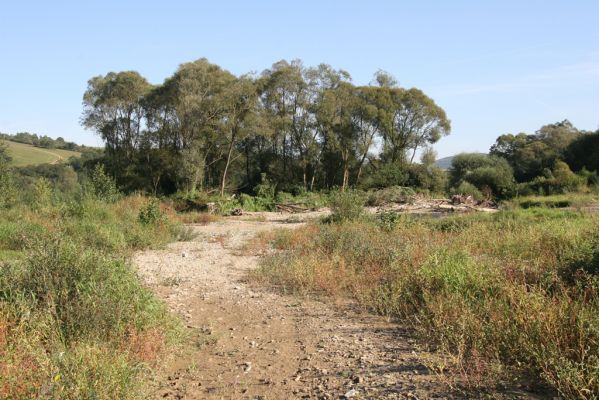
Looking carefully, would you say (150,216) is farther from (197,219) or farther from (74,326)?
(74,326)

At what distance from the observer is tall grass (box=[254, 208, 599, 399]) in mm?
3590

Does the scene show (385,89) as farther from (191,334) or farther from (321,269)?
(191,334)

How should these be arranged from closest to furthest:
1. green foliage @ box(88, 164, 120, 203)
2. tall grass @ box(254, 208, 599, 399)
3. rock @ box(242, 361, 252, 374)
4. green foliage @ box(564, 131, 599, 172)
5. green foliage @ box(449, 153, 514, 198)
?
tall grass @ box(254, 208, 599, 399), rock @ box(242, 361, 252, 374), green foliage @ box(88, 164, 120, 203), green foliage @ box(564, 131, 599, 172), green foliage @ box(449, 153, 514, 198)

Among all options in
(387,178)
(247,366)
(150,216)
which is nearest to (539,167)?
(387,178)

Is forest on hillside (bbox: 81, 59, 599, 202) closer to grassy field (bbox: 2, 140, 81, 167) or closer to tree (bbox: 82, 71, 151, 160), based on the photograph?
tree (bbox: 82, 71, 151, 160)

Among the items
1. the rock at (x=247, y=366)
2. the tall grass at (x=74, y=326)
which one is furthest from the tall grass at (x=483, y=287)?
the tall grass at (x=74, y=326)

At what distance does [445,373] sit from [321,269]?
3887 mm

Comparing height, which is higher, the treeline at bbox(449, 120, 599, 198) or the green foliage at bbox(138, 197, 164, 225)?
the treeline at bbox(449, 120, 599, 198)

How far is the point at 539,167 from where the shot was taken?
26.5 meters

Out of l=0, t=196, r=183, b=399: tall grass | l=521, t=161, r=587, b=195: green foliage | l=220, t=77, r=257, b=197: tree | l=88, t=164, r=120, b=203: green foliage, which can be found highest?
l=220, t=77, r=257, b=197: tree

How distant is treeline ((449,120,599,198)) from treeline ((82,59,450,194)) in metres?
3.08

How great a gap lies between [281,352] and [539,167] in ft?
85.7

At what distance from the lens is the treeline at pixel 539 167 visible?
21.8 m

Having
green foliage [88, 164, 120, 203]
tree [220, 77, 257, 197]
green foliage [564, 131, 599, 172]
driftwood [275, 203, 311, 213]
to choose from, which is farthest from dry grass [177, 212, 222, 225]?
green foliage [564, 131, 599, 172]
